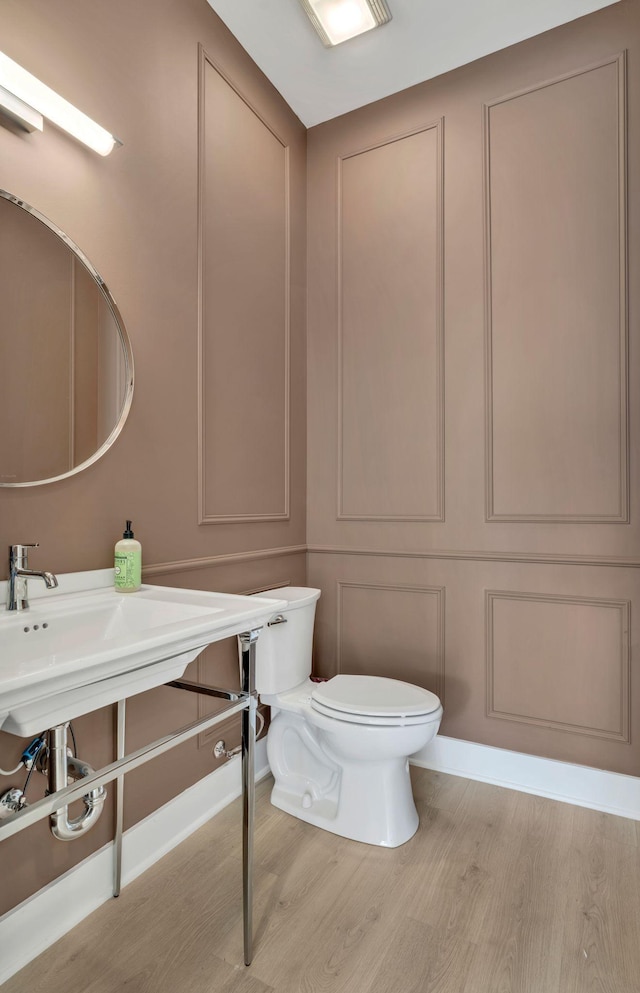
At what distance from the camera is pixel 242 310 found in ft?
6.63

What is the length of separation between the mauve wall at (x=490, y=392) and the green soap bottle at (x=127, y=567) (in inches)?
44.9

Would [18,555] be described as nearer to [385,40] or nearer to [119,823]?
[119,823]

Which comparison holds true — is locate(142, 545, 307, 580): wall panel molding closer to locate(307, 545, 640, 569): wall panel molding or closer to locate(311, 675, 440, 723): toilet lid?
locate(307, 545, 640, 569): wall panel molding

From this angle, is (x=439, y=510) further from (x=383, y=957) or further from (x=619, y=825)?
(x=383, y=957)

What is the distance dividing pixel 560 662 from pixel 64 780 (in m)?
1.67

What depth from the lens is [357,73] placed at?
7.15ft

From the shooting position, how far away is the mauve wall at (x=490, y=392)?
1.88m

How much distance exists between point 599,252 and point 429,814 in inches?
81.9

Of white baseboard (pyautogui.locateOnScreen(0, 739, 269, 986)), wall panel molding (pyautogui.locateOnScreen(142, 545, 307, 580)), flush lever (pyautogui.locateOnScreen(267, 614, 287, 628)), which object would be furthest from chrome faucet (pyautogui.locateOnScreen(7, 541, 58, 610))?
flush lever (pyautogui.locateOnScreen(267, 614, 287, 628))

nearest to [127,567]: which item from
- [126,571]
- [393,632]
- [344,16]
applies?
[126,571]

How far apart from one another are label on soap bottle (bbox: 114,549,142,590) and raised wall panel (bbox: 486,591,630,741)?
1348 mm

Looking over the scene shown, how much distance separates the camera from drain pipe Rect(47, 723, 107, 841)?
107 centimetres

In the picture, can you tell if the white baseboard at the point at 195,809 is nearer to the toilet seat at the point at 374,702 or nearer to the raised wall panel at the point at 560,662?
the raised wall panel at the point at 560,662

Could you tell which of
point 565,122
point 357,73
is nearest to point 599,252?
point 565,122
